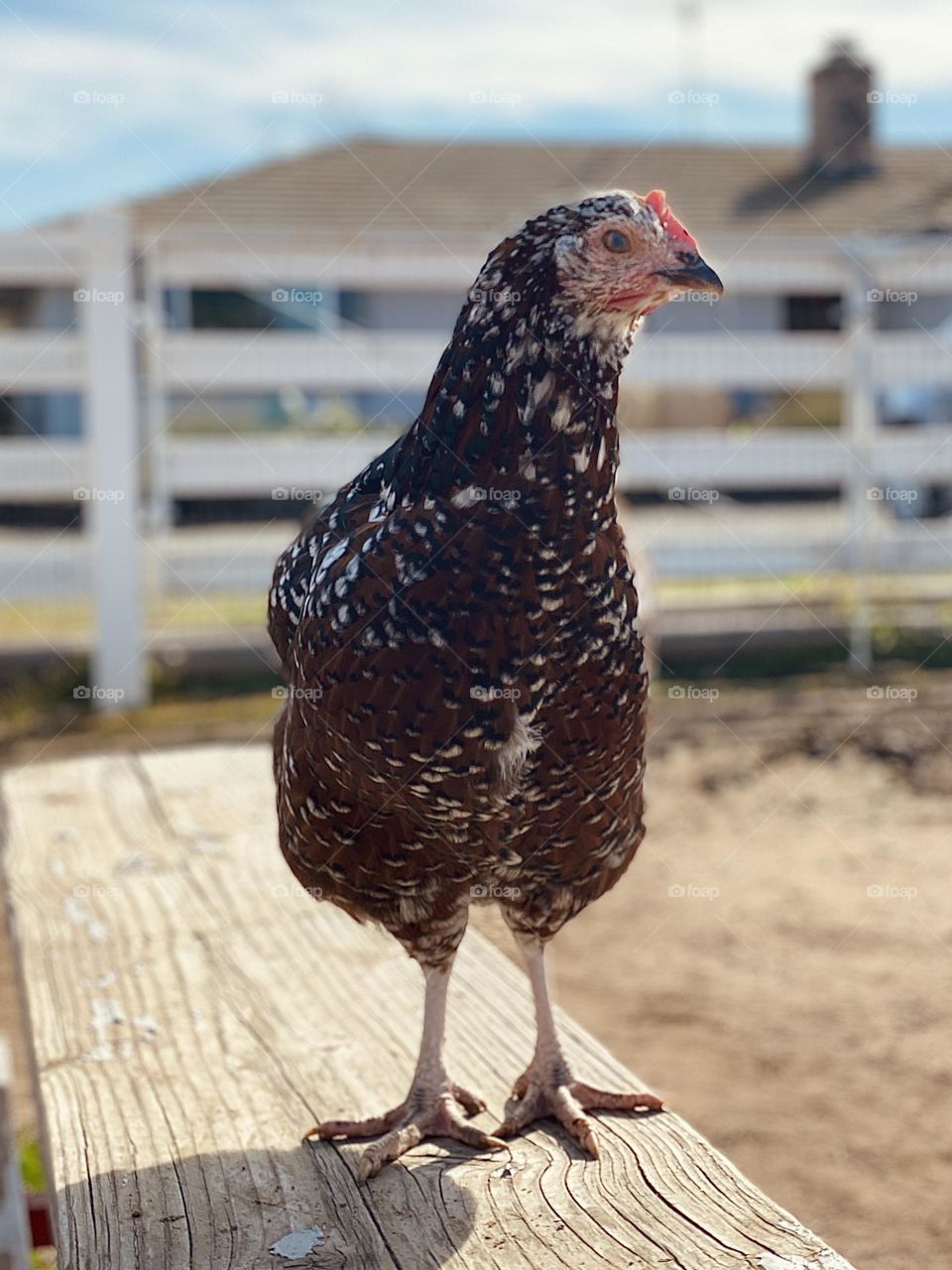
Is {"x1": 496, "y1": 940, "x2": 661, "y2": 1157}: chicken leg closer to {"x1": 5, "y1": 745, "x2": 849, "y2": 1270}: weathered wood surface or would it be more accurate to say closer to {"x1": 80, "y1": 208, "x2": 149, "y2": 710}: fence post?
{"x1": 5, "y1": 745, "x2": 849, "y2": 1270}: weathered wood surface

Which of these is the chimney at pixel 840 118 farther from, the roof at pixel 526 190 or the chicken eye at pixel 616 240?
the chicken eye at pixel 616 240

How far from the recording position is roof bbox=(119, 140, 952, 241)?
14969 millimetres

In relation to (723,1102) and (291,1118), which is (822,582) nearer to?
(723,1102)

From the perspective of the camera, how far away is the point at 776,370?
8375 mm

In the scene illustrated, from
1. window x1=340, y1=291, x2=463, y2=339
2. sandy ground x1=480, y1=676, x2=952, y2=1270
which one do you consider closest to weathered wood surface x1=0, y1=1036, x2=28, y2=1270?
sandy ground x1=480, y1=676, x2=952, y2=1270

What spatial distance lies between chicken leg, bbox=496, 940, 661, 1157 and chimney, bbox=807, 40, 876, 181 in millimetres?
15576

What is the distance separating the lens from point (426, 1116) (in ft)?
6.65

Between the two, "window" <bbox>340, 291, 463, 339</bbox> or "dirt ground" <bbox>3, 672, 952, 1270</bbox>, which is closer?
"dirt ground" <bbox>3, 672, 952, 1270</bbox>

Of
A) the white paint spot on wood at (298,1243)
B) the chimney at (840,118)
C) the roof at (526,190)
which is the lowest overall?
the white paint spot on wood at (298,1243)

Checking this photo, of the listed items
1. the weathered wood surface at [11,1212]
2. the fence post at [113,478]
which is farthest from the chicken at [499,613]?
the fence post at [113,478]

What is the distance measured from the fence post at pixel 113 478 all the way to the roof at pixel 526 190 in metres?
7.60

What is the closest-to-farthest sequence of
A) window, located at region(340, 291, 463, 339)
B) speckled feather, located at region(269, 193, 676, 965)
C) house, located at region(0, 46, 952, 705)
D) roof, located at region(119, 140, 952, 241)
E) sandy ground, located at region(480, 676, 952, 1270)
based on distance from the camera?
speckled feather, located at region(269, 193, 676, 965) → sandy ground, located at region(480, 676, 952, 1270) → house, located at region(0, 46, 952, 705) → roof, located at region(119, 140, 952, 241) → window, located at region(340, 291, 463, 339)

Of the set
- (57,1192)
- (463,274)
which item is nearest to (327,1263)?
(57,1192)

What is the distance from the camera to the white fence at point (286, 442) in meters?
6.89
